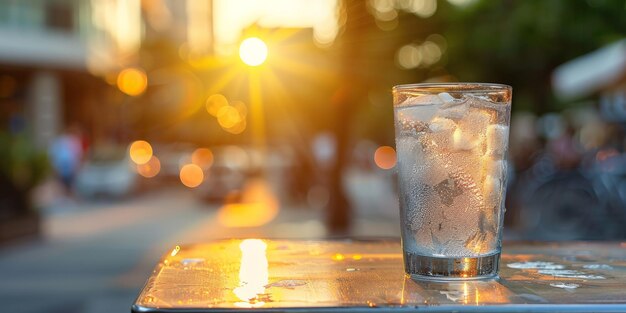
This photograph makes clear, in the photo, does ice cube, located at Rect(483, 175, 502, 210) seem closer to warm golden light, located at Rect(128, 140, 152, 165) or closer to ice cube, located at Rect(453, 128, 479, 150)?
ice cube, located at Rect(453, 128, 479, 150)

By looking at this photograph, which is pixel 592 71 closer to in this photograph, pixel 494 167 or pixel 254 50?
A: pixel 254 50

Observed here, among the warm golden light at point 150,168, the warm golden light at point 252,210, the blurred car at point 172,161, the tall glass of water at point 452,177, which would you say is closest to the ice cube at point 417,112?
the tall glass of water at point 452,177

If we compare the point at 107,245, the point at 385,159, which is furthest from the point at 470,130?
the point at 385,159

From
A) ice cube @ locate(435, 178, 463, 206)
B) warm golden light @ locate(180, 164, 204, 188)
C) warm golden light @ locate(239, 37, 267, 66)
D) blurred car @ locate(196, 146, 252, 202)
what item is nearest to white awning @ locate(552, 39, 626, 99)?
warm golden light @ locate(239, 37, 267, 66)

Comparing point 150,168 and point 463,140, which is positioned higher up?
point 463,140

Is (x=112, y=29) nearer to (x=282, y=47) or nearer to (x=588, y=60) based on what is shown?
(x=588, y=60)
